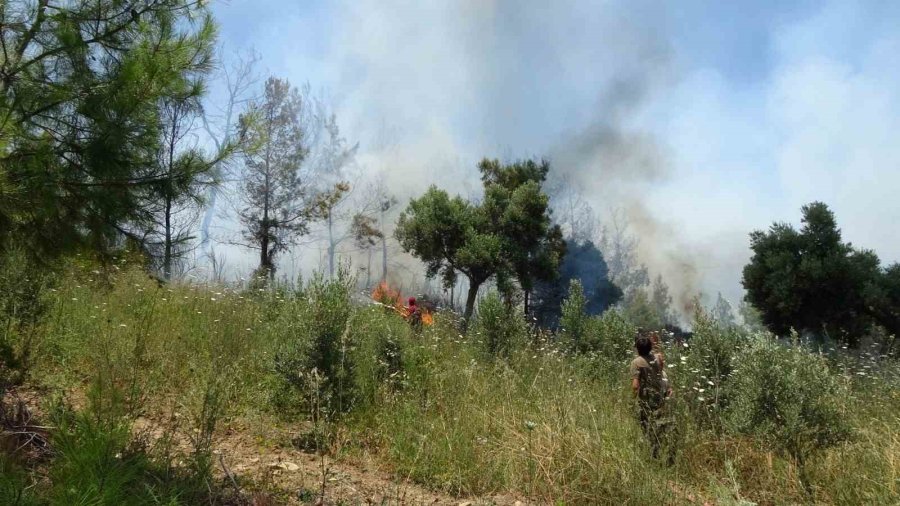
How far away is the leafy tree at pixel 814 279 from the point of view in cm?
1783

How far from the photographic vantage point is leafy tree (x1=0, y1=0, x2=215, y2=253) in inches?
127

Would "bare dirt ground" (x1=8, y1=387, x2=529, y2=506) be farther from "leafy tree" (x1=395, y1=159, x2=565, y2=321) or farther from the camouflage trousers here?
"leafy tree" (x1=395, y1=159, x2=565, y2=321)

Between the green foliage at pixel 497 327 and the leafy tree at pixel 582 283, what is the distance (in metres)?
14.5

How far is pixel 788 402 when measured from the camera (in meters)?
4.25

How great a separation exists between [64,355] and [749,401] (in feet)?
17.8

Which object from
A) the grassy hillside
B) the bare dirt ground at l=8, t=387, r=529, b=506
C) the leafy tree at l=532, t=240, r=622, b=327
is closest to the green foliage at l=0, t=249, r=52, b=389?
the grassy hillside

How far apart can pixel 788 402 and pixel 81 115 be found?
4921 millimetres

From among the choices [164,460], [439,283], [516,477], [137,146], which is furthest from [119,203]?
[439,283]

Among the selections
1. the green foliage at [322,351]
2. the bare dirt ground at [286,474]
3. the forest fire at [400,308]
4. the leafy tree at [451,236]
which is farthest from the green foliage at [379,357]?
the leafy tree at [451,236]

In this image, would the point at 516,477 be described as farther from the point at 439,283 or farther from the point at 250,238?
the point at 439,283

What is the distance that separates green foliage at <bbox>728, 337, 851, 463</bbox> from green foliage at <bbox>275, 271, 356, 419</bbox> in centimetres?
301

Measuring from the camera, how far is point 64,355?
4.95 m

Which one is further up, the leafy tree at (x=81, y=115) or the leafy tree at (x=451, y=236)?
the leafy tree at (x=451, y=236)

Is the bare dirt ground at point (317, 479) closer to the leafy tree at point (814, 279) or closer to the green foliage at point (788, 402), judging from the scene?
the green foliage at point (788, 402)
